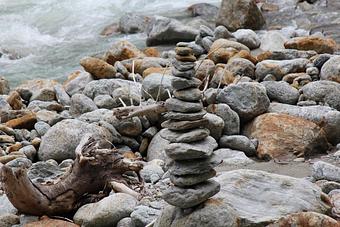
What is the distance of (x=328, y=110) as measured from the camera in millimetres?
6273

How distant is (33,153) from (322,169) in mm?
2761

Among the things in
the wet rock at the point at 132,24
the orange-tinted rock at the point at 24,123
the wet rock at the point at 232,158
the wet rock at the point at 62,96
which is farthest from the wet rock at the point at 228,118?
the wet rock at the point at 132,24

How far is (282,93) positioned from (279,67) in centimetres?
122

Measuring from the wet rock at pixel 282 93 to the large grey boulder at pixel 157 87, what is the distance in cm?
108

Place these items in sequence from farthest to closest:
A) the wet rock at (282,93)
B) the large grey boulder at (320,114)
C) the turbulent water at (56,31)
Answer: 1. the turbulent water at (56,31)
2. the wet rock at (282,93)
3. the large grey boulder at (320,114)

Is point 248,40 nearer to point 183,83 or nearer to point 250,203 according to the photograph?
point 250,203

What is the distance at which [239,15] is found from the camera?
12.4 m

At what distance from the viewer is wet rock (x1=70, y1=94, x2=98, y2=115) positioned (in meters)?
7.03

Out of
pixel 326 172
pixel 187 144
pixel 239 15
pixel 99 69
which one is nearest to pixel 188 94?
pixel 187 144

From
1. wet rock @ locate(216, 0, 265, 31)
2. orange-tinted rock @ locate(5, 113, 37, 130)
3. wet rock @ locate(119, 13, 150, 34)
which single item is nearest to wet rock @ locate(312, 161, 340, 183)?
orange-tinted rock @ locate(5, 113, 37, 130)

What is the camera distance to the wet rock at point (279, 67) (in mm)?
7781

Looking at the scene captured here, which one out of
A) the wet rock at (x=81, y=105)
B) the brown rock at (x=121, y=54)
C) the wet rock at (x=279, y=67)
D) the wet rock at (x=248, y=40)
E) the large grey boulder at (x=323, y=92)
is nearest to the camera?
the large grey boulder at (x=323, y=92)

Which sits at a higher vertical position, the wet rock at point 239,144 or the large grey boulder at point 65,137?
the large grey boulder at point 65,137

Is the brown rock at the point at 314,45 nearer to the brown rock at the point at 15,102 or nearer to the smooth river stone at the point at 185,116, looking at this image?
the brown rock at the point at 15,102
